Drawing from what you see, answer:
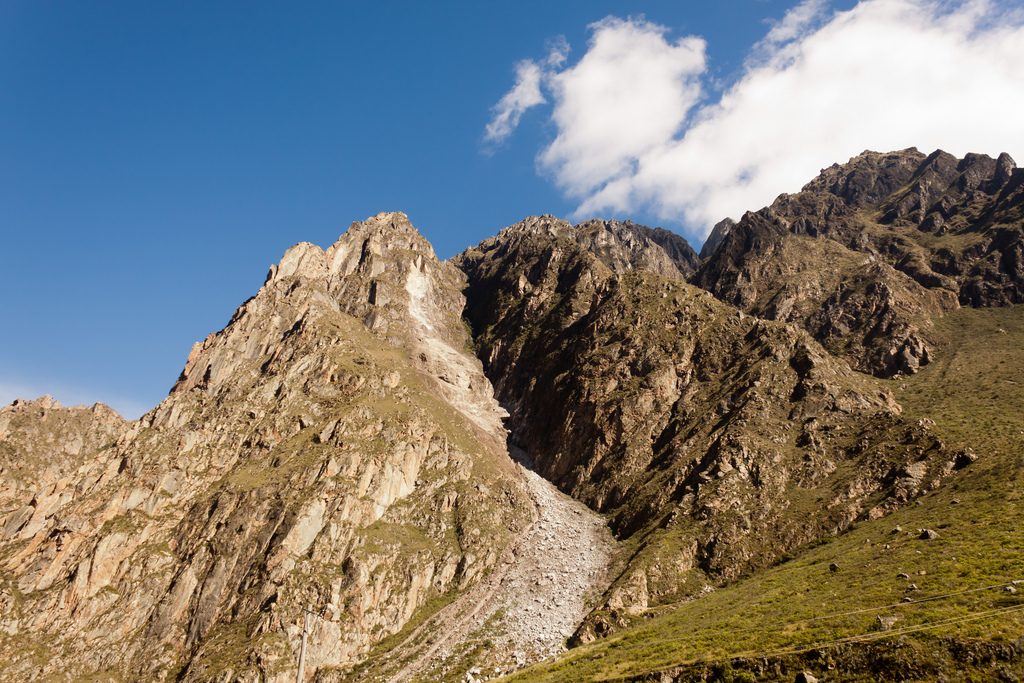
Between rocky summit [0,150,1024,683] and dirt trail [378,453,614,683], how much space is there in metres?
0.66

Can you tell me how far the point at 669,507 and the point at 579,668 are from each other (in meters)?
63.3

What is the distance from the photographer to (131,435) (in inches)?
5812

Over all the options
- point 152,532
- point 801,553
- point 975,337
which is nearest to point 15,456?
point 152,532

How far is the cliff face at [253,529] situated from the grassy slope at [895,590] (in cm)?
5042

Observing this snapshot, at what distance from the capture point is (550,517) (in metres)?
151

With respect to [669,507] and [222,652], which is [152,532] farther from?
[669,507]

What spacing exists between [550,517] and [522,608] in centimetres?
3314

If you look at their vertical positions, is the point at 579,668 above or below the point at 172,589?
below

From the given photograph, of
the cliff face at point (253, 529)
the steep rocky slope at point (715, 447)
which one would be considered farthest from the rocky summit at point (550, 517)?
the steep rocky slope at point (715, 447)

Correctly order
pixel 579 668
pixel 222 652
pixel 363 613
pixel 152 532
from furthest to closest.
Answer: pixel 152 532, pixel 363 613, pixel 222 652, pixel 579 668

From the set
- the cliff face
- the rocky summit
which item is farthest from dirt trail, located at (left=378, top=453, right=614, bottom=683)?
the cliff face

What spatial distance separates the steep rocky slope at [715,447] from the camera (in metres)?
114

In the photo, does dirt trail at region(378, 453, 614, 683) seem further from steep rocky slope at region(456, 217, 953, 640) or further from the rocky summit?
steep rocky slope at region(456, 217, 953, 640)

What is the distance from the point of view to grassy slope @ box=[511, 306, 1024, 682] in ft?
169
